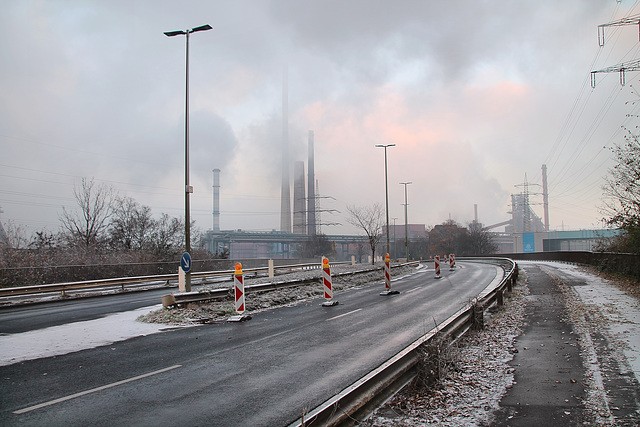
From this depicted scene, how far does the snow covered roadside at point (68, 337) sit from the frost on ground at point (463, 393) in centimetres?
693

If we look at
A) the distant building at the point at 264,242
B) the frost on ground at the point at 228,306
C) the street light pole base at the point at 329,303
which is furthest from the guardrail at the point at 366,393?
the distant building at the point at 264,242

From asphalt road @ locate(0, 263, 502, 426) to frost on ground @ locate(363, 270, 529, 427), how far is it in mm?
1005

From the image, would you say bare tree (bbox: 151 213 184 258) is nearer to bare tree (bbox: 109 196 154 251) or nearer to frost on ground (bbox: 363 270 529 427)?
bare tree (bbox: 109 196 154 251)

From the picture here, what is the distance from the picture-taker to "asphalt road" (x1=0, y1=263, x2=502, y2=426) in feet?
17.8

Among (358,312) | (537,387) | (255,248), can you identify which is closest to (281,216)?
(255,248)

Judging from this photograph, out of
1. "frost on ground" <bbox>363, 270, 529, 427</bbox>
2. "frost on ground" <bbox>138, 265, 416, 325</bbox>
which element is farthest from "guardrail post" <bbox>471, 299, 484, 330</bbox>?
"frost on ground" <bbox>138, 265, 416, 325</bbox>

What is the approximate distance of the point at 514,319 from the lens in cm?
1215

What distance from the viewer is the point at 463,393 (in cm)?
596

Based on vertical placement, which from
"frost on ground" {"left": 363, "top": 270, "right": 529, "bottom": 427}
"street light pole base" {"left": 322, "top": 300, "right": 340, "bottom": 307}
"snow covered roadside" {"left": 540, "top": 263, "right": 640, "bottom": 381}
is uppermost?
"frost on ground" {"left": 363, "top": 270, "right": 529, "bottom": 427}

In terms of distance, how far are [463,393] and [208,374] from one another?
3.86 metres

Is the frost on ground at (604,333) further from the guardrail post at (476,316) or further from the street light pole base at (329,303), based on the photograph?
the street light pole base at (329,303)

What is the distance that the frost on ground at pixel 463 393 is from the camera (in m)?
5.07

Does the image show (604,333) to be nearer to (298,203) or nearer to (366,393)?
(366,393)

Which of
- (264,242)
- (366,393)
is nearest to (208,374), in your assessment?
(366,393)
